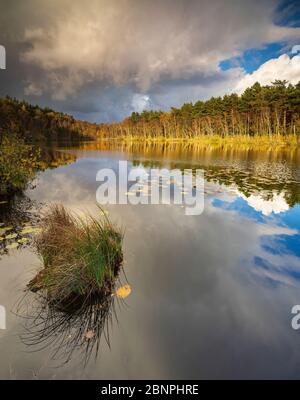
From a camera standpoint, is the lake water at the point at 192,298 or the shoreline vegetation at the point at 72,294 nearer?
the lake water at the point at 192,298

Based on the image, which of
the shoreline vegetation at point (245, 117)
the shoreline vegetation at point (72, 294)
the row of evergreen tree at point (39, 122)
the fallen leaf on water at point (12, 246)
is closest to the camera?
the shoreline vegetation at point (72, 294)

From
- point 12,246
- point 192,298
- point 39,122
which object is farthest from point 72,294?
point 39,122

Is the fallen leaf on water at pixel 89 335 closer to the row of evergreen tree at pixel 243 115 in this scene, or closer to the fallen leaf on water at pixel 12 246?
the fallen leaf on water at pixel 12 246

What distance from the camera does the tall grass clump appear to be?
3.32m

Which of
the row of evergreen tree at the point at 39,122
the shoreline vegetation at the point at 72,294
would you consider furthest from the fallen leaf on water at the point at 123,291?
the row of evergreen tree at the point at 39,122

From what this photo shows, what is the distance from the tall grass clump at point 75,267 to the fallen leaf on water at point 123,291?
0.14m

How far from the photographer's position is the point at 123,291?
11.8 ft

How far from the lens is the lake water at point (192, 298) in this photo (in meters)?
2.42

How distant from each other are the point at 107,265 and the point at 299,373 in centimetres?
276

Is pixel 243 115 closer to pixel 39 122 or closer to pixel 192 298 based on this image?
pixel 192 298

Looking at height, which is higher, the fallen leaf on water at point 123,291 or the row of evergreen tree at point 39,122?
the row of evergreen tree at point 39,122

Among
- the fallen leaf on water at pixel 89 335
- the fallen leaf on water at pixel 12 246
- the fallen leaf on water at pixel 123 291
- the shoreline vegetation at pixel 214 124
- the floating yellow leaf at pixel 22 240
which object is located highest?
the shoreline vegetation at pixel 214 124

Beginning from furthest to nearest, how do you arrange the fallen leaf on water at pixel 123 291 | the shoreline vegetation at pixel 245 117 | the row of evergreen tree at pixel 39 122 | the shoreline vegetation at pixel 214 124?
the row of evergreen tree at pixel 39 122 < the shoreline vegetation at pixel 245 117 < the shoreline vegetation at pixel 214 124 < the fallen leaf on water at pixel 123 291
